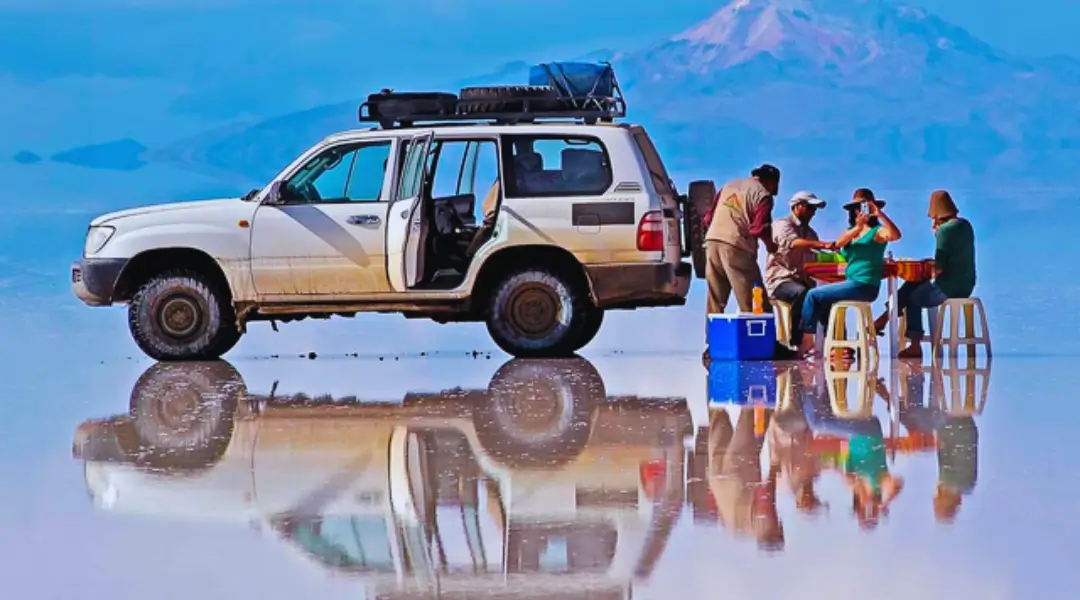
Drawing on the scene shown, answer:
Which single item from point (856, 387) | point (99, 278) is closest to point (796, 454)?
point (856, 387)

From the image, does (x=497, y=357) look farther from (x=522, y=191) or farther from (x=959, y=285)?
(x=959, y=285)

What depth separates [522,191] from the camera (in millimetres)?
16844

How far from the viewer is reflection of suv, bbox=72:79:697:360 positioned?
16.7 m

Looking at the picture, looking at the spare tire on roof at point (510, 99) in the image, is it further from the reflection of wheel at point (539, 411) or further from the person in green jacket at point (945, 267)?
the person in green jacket at point (945, 267)

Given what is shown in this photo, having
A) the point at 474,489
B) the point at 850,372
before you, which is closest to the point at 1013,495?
the point at 474,489

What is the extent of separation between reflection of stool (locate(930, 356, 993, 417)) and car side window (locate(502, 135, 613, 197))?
2818 mm

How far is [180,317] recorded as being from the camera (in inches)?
670

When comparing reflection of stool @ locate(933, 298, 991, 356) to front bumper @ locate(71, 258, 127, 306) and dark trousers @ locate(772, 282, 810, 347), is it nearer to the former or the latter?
dark trousers @ locate(772, 282, 810, 347)

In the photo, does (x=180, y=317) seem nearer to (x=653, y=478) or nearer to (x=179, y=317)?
(x=179, y=317)

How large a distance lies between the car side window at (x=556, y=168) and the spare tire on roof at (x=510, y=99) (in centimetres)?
32

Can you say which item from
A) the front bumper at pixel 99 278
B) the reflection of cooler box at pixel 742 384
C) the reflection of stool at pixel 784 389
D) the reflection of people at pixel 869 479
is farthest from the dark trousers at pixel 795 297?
the reflection of people at pixel 869 479

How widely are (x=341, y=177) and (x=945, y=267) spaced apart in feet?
14.8

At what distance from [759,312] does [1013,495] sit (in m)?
7.31

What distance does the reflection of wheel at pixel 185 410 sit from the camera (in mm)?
11383
